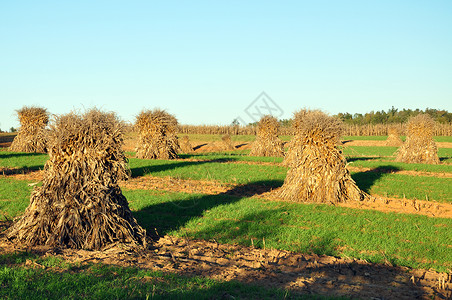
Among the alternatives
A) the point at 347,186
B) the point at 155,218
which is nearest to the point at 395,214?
the point at 347,186

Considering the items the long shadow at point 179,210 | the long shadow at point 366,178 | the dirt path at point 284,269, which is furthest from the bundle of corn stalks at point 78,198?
the long shadow at point 366,178

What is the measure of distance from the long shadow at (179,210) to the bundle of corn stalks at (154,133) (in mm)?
11802

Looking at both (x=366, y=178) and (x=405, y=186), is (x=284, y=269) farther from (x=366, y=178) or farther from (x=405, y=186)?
(x=366, y=178)

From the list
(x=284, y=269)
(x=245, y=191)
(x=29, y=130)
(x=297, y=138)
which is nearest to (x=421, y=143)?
(x=297, y=138)

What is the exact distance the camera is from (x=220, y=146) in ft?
131

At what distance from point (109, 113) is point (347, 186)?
8.95 m

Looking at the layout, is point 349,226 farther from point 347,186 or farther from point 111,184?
point 111,184

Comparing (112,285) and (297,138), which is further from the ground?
(297,138)

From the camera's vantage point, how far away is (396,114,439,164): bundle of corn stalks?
2652cm

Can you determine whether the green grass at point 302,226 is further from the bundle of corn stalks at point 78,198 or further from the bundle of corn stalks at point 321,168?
the bundle of corn stalks at point 78,198

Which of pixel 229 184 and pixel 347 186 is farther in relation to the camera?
pixel 229 184

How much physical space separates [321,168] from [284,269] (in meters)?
6.99

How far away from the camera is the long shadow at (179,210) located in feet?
34.1

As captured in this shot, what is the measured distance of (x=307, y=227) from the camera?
33.9ft
